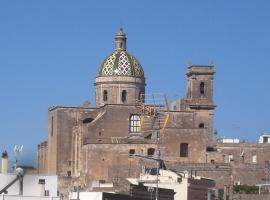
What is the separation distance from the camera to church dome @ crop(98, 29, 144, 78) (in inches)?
4902

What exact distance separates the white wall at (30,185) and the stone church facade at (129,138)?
22447 millimetres

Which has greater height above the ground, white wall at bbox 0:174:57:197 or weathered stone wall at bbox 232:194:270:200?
white wall at bbox 0:174:57:197

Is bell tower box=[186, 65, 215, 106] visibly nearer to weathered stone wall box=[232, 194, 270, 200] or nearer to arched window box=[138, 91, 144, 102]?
arched window box=[138, 91, 144, 102]

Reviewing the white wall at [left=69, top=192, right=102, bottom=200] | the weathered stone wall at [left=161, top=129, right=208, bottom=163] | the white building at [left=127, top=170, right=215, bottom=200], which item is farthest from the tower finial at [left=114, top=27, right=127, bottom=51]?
the white wall at [left=69, top=192, right=102, bottom=200]

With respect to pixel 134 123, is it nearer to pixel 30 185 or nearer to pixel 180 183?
pixel 180 183

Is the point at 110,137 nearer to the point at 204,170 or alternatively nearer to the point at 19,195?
the point at 204,170

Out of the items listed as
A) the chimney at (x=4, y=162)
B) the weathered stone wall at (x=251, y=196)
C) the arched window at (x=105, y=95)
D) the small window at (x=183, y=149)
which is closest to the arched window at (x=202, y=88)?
the arched window at (x=105, y=95)

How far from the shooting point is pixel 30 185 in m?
79.4

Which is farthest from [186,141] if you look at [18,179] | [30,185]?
[18,179]

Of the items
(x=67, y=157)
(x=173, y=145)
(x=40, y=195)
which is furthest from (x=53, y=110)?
(x=40, y=195)

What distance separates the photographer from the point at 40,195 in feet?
258

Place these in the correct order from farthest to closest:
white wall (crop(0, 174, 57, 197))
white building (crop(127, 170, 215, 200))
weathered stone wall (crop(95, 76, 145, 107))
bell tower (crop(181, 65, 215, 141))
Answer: weathered stone wall (crop(95, 76, 145, 107))
bell tower (crop(181, 65, 215, 141))
white building (crop(127, 170, 215, 200))
white wall (crop(0, 174, 57, 197))

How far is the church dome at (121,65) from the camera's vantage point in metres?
124

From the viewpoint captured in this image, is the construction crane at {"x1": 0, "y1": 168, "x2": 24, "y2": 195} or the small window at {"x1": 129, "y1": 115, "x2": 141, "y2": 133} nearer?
the construction crane at {"x1": 0, "y1": 168, "x2": 24, "y2": 195}
